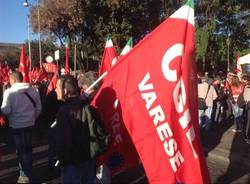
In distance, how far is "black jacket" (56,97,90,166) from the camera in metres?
4.45

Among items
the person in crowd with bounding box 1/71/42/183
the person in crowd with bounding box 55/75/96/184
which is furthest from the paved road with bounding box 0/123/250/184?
the person in crowd with bounding box 55/75/96/184

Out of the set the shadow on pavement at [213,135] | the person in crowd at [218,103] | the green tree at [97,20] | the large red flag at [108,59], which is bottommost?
the shadow on pavement at [213,135]

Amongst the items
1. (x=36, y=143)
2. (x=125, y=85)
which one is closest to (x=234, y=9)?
Answer: (x=36, y=143)

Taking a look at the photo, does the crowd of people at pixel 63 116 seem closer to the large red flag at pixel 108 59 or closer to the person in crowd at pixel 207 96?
the person in crowd at pixel 207 96

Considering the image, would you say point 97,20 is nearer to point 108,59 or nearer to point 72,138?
point 108,59

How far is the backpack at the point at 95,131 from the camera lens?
4.50 meters

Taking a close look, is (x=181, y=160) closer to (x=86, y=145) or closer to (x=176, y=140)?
(x=176, y=140)

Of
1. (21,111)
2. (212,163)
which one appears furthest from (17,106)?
(212,163)

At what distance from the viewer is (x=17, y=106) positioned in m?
7.24

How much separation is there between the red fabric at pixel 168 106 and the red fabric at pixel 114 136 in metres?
0.30

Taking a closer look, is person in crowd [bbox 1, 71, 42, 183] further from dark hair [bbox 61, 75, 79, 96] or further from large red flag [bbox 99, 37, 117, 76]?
dark hair [bbox 61, 75, 79, 96]

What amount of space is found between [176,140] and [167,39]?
0.94m

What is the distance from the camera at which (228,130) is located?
13.8 meters

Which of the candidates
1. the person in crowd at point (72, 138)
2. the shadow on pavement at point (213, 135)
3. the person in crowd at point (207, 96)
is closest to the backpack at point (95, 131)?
the person in crowd at point (72, 138)
